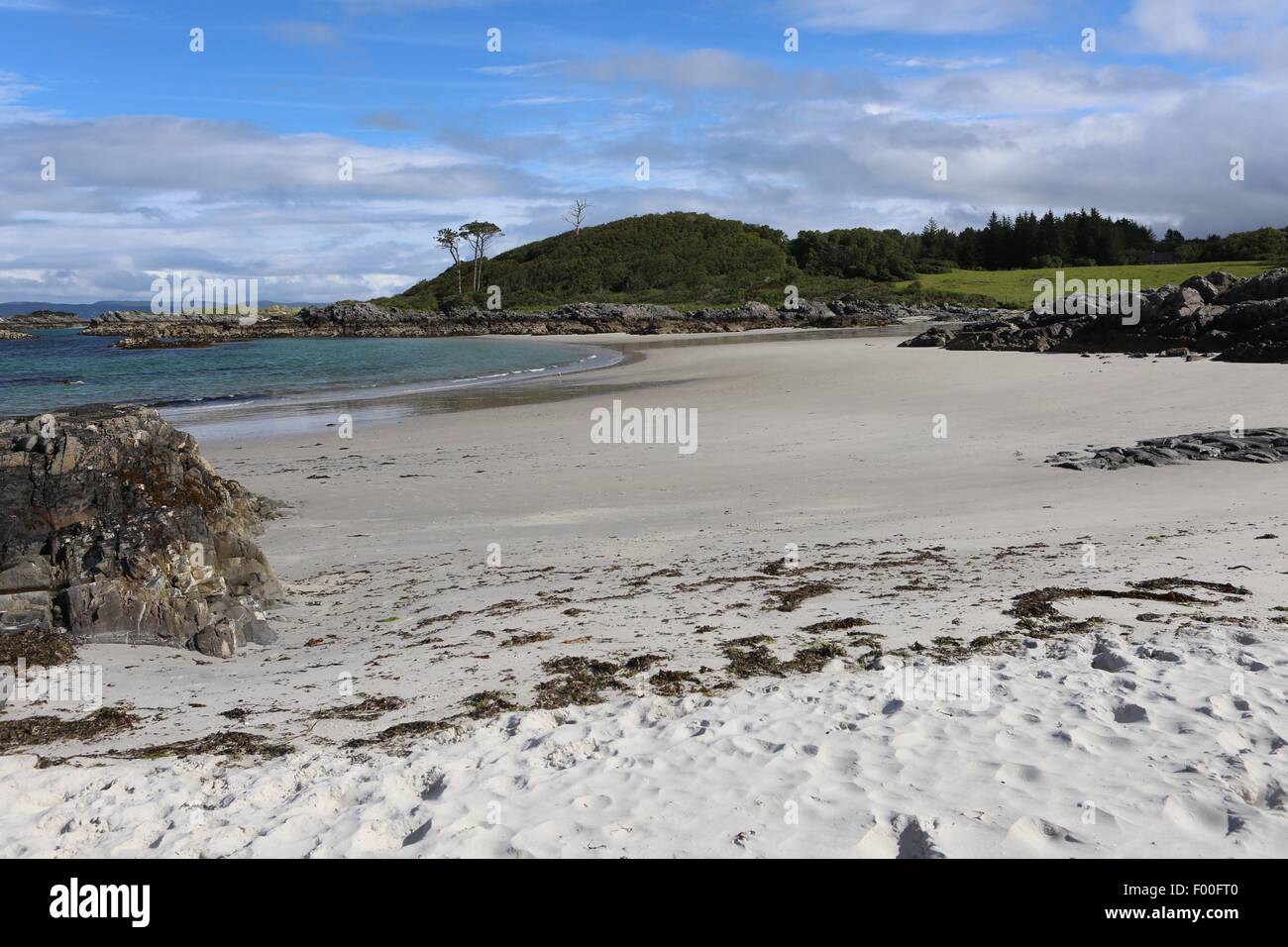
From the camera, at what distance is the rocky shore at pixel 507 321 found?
61.8 metres

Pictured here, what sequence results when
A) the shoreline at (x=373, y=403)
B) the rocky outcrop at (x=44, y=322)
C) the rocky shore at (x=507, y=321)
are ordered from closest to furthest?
the shoreline at (x=373, y=403) < the rocky shore at (x=507, y=321) < the rocky outcrop at (x=44, y=322)

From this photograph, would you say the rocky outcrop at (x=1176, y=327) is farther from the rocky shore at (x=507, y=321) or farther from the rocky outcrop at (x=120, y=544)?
the rocky shore at (x=507, y=321)

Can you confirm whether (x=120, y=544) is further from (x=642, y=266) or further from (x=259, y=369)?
(x=642, y=266)

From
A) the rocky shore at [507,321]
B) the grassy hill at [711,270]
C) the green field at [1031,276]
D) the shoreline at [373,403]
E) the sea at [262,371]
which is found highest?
the grassy hill at [711,270]

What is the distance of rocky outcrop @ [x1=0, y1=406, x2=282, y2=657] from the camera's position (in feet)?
19.9

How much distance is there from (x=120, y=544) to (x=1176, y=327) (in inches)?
1059

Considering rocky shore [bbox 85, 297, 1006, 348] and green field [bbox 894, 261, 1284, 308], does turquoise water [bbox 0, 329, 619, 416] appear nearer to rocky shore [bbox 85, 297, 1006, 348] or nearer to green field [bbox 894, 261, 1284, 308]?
rocky shore [bbox 85, 297, 1006, 348]

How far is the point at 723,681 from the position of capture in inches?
207

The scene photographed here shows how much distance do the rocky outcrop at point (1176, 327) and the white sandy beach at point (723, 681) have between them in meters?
14.9

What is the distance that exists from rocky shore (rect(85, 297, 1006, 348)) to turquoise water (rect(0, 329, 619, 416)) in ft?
29.6

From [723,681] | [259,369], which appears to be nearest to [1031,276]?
[259,369]

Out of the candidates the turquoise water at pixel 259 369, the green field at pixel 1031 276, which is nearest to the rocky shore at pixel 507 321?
the green field at pixel 1031 276

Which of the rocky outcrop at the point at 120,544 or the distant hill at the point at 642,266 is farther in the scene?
the distant hill at the point at 642,266
